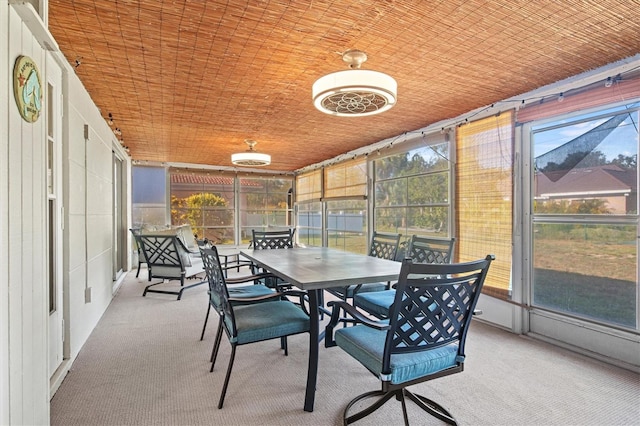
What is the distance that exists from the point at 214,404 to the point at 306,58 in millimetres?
2332

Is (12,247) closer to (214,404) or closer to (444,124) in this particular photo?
(214,404)

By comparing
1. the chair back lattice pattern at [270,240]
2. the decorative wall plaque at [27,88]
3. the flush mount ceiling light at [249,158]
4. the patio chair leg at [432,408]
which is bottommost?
the patio chair leg at [432,408]

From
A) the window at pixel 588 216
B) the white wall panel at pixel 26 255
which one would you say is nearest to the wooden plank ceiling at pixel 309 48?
the window at pixel 588 216

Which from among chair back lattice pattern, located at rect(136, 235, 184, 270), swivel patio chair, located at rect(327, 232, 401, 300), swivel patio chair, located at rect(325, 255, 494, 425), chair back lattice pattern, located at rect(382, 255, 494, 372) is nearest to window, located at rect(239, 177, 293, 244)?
chair back lattice pattern, located at rect(136, 235, 184, 270)

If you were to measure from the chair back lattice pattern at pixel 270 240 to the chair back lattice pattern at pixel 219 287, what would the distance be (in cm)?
188

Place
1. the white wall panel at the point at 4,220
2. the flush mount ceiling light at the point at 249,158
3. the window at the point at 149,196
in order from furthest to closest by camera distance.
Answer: the window at the point at 149,196 → the flush mount ceiling light at the point at 249,158 → the white wall panel at the point at 4,220

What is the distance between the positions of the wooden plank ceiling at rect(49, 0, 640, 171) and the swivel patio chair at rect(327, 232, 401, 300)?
139cm

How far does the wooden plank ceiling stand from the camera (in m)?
1.76

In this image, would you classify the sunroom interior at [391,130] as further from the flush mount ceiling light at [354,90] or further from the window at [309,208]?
the window at [309,208]

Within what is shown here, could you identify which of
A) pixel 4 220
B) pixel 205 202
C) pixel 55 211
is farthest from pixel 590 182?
pixel 205 202

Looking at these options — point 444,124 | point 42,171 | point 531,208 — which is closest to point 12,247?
point 42,171

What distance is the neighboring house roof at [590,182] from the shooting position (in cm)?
244

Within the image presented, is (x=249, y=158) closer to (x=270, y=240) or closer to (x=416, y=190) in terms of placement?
(x=270, y=240)

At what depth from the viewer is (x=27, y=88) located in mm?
1359
